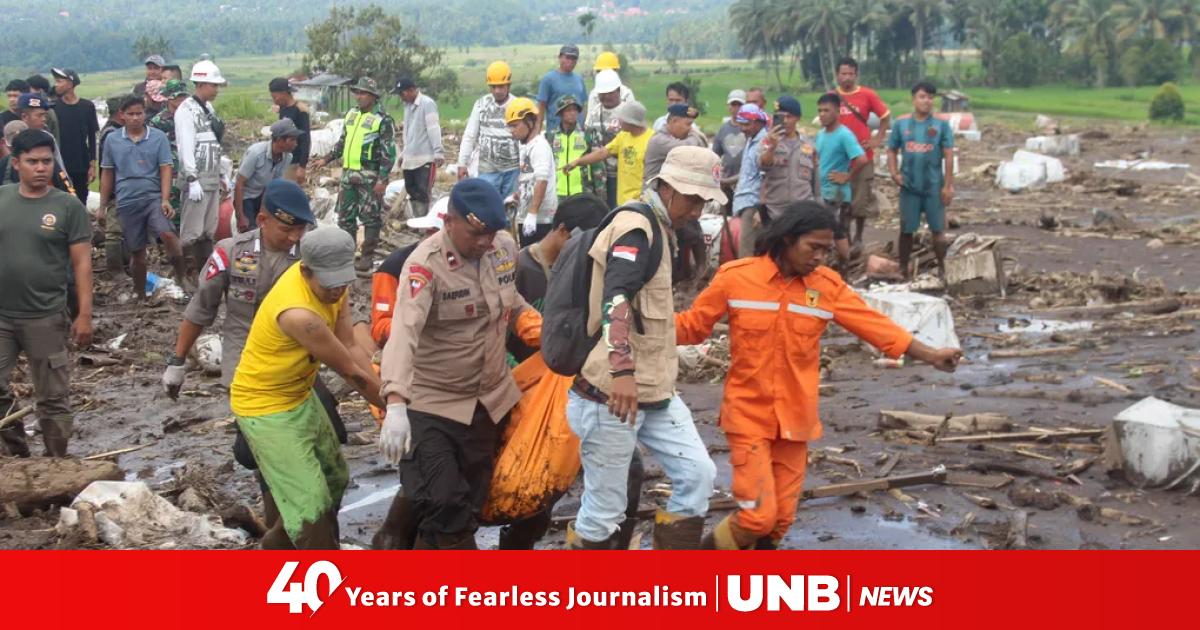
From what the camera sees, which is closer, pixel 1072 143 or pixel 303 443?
pixel 303 443

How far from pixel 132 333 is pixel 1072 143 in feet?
81.7

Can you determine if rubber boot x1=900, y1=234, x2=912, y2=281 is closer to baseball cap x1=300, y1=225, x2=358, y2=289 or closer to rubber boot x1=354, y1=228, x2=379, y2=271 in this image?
rubber boot x1=354, y1=228, x2=379, y2=271

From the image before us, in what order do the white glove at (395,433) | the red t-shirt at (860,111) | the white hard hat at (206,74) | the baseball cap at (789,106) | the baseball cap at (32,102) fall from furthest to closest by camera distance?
the red t-shirt at (860,111), the white hard hat at (206,74), the baseball cap at (789,106), the baseball cap at (32,102), the white glove at (395,433)

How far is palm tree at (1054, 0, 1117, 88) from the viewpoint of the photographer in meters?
81.5

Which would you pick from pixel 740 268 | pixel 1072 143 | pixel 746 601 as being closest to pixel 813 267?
pixel 740 268

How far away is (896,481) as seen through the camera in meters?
7.48

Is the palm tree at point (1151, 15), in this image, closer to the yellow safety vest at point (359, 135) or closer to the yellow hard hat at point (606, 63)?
the yellow hard hat at point (606, 63)

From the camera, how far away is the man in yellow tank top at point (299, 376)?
5.82 meters

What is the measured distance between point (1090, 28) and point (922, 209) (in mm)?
75675

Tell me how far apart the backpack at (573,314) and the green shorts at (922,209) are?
7971 millimetres

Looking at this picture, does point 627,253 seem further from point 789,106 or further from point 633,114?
point 789,106

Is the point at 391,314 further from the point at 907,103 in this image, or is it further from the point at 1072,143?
the point at 907,103

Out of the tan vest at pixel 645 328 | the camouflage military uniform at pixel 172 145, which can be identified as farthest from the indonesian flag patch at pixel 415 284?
the camouflage military uniform at pixel 172 145

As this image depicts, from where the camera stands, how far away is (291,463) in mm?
6020
